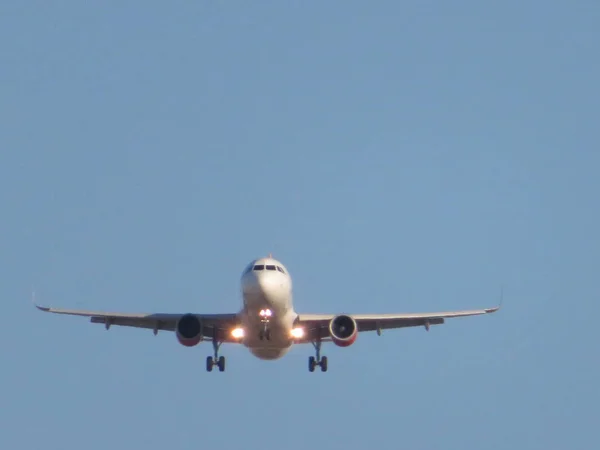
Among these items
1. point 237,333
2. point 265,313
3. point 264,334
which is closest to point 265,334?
point 264,334

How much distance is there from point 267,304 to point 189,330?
15.4 feet

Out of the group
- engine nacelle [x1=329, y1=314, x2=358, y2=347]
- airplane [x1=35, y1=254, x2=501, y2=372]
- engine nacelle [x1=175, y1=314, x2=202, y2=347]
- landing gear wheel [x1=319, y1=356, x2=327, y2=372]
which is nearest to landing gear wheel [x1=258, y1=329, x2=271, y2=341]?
airplane [x1=35, y1=254, x2=501, y2=372]

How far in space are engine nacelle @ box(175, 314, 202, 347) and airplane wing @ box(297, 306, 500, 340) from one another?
421cm

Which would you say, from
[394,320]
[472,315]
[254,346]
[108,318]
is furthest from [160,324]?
[472,315]

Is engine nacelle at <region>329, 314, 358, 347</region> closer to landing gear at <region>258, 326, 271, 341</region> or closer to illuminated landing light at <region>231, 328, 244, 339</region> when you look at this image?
landing gear at <region>258, 326, 271, 341</region>

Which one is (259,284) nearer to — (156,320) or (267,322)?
(267,322)

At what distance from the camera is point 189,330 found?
49469 mm

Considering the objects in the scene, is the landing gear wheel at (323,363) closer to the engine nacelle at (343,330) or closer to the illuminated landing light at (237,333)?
the engine nacelle at (343,330)

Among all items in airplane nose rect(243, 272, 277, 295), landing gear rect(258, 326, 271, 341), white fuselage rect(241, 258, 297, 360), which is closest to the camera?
airplane nose rect(243, 272, 277, 295)

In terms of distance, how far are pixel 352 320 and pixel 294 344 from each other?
374 centimetres

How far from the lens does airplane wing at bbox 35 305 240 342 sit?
50.5m

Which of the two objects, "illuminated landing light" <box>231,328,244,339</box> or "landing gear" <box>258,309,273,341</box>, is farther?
"illuminated landing light" <box>231,328,244,339</box>

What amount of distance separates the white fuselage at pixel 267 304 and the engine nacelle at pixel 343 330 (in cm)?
177

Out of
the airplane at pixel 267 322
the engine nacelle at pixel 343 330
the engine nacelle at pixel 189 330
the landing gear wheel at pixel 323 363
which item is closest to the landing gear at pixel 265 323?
the airplane at pixel 267 322
